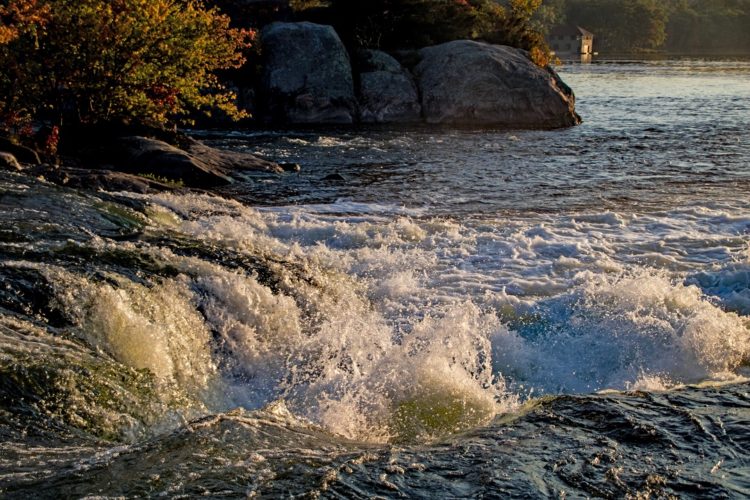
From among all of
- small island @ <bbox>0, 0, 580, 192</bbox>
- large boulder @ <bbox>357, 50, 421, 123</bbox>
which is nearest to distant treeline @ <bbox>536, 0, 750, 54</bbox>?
small island @ <bbox>0, 0, 580, 192</bbox>

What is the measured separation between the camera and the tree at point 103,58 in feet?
47.6

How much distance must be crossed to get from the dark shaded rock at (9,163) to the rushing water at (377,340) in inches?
46.9

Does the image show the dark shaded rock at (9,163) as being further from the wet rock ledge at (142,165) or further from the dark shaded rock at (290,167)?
the dark shaded rock at (290,167)

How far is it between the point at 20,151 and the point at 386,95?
13224mm

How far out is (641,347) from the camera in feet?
26.9

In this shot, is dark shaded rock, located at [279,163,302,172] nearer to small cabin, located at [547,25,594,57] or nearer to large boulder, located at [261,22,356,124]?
large boulder, located at [261,22,356,124]

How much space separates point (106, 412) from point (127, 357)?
4.04 ft

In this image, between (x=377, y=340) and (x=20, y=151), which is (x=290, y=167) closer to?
(x=20, y=151)

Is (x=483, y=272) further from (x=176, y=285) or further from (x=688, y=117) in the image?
(x=688, y=117)

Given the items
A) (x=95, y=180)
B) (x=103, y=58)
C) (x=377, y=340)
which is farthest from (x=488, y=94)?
(x=377, y=340)

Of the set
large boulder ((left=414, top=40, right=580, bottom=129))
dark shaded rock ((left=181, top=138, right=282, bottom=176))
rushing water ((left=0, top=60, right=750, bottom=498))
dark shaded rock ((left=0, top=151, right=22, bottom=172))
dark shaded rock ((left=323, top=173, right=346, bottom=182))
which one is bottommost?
Answer: rushing water ((left=0, top=60, right=750, bottom=498))

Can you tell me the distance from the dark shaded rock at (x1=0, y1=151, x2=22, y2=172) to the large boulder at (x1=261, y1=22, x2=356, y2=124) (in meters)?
12.2

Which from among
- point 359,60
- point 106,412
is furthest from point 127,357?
point 359,60

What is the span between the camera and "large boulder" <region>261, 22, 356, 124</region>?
80.3 ft
